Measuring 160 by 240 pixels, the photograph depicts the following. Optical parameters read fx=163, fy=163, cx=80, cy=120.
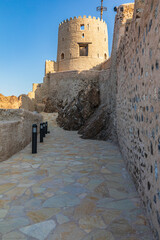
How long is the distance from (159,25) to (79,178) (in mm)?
2915

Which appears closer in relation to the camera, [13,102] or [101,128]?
[101,128]

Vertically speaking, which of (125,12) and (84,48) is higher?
(84,48)

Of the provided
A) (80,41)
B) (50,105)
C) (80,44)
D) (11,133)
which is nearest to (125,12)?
(11,133)

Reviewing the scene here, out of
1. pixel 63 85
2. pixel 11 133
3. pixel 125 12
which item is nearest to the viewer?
pixel 11 133

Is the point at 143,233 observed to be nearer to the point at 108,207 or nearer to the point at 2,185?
the point at 108,207

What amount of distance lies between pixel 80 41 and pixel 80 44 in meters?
0.70

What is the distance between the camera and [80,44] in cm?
2598

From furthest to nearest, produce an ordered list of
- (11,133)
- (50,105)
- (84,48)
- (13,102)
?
(84,48) → (50,105) → (13,102) → (11,133)

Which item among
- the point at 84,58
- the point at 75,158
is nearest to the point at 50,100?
the point at 84,58

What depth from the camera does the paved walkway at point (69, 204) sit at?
1.82 metres

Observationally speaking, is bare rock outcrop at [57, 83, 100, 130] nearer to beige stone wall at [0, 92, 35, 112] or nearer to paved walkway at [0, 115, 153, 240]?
beige stone wall at [0, 92, 35, 112]

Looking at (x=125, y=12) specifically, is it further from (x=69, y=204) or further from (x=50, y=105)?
(x=50, y=105)

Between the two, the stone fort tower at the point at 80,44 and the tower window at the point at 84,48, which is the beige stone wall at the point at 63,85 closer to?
the stone fort tower at the point at 80,44

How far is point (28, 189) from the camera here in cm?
282
